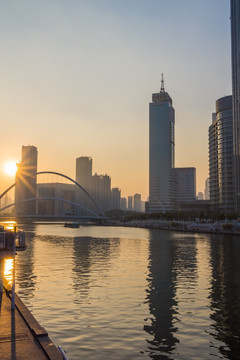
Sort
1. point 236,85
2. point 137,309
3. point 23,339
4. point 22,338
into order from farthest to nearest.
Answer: point 236,85 < point 137,309 < point 22,338 < point 23,339

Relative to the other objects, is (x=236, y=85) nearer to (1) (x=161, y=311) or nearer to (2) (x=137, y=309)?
(1) (x=161, y=311)

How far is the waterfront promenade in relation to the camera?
42.8ft

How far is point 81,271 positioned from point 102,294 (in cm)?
1342

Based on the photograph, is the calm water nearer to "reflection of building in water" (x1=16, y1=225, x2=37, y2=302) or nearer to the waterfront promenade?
"reflection of building in water" (x1=16, y1=225, x2=37, y2=302)

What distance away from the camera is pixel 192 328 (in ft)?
68.9

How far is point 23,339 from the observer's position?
48.5ft

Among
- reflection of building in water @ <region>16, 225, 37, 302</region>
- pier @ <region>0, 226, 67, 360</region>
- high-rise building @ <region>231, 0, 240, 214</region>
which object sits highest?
high-rise building @ <region>231, 0, 240, 214</region>

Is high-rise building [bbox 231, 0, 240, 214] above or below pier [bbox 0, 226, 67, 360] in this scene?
above

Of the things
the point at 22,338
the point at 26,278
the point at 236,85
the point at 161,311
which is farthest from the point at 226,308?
the point at 236,85

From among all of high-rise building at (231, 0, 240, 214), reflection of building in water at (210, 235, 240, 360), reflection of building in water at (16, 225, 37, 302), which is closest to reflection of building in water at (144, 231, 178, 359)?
reflection of building in water at (210, 235, 240, 360)

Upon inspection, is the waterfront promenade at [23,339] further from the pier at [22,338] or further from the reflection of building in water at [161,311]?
the reflection of building in water at [161,311]

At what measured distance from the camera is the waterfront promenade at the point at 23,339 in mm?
13055

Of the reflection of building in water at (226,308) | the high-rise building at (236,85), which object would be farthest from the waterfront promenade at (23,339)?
the high-rise building at (236,85)

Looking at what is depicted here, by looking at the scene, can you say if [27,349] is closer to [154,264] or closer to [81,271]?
[81,271]
